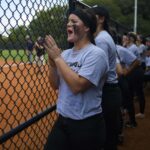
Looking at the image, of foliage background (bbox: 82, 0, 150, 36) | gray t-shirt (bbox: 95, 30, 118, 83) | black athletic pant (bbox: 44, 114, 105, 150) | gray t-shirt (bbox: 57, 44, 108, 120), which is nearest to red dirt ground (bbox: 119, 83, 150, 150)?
gray t-shirt (bbox: 95, 30, 118, 83)

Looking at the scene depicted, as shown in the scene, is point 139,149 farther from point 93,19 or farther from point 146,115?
point 93,19

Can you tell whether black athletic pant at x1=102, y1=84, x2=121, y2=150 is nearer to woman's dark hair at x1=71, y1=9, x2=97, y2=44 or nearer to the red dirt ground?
woman's dark hair at x1=71, y1=9, x2=97, y2=44

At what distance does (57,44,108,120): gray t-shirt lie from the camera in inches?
107

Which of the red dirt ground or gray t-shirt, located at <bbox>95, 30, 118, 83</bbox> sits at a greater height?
gray t-shirt, located at <bbox>95, 30, 118, 83</bbox>

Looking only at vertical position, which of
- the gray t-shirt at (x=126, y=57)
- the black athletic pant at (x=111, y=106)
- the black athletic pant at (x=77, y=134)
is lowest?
the gray t-shirt at (x=126, y=57)

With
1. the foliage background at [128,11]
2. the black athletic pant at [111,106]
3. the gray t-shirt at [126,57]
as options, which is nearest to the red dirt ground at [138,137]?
the gray t-shirt at [126,57]

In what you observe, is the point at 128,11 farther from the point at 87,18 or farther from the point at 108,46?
the point at 87,18

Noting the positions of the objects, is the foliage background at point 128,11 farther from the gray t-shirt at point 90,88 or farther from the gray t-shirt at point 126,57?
the gray t-shirt at point 90,88

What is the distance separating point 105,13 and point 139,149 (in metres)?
2.40

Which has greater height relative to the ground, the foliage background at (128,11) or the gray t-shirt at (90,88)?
the gray t-shirt at (90,88)

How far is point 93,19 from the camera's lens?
291 centimetres

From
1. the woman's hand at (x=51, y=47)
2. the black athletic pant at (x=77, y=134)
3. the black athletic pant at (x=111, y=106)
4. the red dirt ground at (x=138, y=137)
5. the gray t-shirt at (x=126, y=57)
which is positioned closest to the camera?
the woman's hand at (x=51, y=47)

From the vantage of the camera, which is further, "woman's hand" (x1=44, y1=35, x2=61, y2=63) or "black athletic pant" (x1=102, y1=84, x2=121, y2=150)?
"black athletic pant" (x1=102, y1=84, x2=121, y2=150)

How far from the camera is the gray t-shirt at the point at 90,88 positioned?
2721 millimetres
